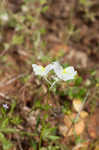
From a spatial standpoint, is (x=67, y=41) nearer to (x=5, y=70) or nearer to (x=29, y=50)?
(x=29, y=50)

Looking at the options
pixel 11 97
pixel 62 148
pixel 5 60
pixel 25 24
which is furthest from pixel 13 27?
pixel 62 148

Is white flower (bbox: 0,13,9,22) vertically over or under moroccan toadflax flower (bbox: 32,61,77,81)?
over

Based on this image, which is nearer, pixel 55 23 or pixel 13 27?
pixel 13 27

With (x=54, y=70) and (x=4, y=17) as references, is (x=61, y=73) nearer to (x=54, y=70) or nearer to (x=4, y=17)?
(x=54, y=70)

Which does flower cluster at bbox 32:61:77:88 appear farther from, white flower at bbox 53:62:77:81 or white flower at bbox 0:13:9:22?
white flower at bbox 0:13:9:22

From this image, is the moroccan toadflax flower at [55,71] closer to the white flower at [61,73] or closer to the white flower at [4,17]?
the white flower at [61,73]

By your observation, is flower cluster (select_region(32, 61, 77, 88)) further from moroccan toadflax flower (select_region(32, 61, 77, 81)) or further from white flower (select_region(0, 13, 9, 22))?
white flower (select_region(0, 13, 9, 22))

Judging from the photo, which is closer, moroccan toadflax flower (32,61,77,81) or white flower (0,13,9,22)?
moroccan toadflax flower (32,61,77,81)

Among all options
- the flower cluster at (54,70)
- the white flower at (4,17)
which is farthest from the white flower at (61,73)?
the white flower at (4,17)

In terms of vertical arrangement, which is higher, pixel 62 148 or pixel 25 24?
pixel 25 24

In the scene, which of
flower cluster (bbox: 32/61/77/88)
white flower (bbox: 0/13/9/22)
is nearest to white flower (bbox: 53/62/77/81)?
flower cluster (bbox: 32/61/77/88)

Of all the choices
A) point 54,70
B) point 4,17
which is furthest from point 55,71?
point 4,17
